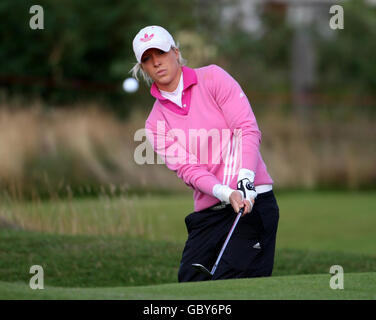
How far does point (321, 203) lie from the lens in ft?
46.7

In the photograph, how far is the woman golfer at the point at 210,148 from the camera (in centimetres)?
514

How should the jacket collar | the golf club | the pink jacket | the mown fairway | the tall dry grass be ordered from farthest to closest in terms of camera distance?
the tall dry grass → the jacket collar → the pink jacket → the golf club → the mown fairway

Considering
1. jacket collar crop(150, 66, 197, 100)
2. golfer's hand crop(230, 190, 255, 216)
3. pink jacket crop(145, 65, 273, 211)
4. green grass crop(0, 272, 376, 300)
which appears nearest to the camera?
green grass crop(0, 272, 376, 300)

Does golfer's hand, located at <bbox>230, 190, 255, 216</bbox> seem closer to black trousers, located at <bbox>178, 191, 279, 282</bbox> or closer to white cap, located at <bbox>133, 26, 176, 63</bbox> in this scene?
black trousers, located at <bbox>178, 191, 279, 282</bbox>

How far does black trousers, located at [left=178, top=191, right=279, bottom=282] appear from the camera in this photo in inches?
202

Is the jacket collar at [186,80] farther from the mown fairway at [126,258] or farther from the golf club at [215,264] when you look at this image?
the mown fairway at [126,258]

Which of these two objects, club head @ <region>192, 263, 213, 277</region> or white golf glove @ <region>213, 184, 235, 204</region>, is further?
club head @ <region>192, 263, 213, 277</region>

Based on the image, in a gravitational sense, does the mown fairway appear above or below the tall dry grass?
below

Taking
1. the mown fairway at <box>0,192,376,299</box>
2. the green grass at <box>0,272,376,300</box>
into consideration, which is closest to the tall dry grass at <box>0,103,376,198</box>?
the mown fairway at <box>0,192,376,299</box>

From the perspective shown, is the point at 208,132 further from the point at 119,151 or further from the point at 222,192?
the point at 119,151

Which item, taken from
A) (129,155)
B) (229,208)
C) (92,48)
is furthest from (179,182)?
(229,208)
